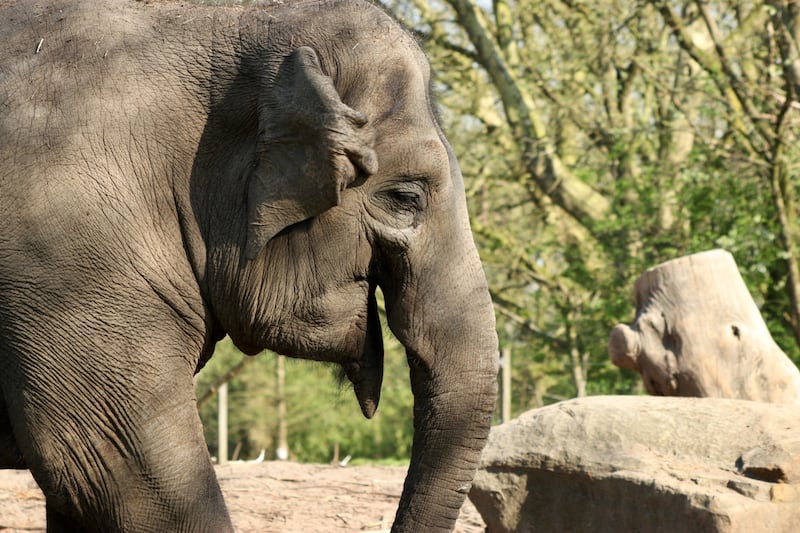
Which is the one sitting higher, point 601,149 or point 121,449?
point 601,149

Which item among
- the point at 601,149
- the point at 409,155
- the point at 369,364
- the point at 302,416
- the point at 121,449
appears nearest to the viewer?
the point at 121,449

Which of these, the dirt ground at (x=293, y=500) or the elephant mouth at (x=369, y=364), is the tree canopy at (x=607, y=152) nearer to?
the dirt ground at (x=293, y=500)

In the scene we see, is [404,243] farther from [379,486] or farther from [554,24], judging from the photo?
[554,24]

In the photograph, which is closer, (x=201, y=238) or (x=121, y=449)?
(x=121, y=449)

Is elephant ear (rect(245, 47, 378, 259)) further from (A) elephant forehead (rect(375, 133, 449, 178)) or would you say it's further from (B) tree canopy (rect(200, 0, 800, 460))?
(B) tree canopy (rect(200, 0, 800, 460))

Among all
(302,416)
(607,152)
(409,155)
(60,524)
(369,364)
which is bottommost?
(60,524)

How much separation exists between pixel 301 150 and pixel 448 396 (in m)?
0.79

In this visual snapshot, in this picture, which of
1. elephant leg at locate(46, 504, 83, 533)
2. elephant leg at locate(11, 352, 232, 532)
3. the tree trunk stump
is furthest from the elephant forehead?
the tree trunk stump

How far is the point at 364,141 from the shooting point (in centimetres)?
301

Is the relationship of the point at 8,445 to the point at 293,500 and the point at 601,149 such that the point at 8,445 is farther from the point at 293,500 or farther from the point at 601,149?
the point at 601,149

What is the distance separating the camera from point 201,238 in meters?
3.12

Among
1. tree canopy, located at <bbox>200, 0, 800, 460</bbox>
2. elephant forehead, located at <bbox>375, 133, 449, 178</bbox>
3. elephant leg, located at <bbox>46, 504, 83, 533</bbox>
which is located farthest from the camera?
tree canopy, located at <bbox>200, 0, 800, 460</bbox>

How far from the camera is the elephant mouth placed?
3275 millimetres

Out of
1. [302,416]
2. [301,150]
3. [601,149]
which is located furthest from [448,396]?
[302,416]
